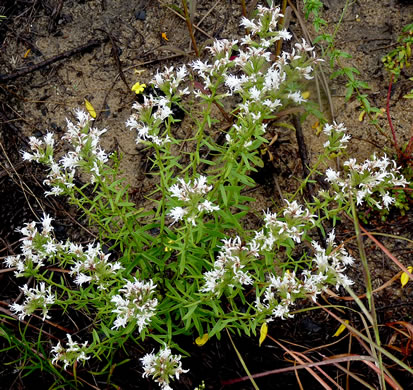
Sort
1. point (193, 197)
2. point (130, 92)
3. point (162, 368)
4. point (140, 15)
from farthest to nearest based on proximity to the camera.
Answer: point (140, 15)
point (130, 92)
point (162, 368)
point (193, 197)

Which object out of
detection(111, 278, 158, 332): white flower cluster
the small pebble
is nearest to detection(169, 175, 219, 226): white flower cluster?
detection(111, 278, 158, 332): white flower cluster

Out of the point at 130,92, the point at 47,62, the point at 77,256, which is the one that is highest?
the point at 47,62

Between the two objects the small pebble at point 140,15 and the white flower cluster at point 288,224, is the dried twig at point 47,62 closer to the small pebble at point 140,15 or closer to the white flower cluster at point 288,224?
the small pebble at point 140,15

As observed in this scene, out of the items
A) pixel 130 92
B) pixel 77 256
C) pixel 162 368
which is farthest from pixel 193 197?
pixel 130 92

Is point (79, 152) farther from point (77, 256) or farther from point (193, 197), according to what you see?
point (193, 197)

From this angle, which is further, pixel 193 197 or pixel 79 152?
pixel 79 152

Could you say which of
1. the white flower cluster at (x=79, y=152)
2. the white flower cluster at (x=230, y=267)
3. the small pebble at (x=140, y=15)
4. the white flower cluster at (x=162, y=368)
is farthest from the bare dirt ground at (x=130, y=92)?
the white flower cluster at (x=79, y=152)

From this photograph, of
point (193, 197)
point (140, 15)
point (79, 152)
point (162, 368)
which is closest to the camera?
point (193, 197)

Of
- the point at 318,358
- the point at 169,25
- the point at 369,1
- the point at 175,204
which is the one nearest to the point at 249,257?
the point at 175,204

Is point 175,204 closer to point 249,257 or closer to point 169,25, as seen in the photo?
point 249,257
